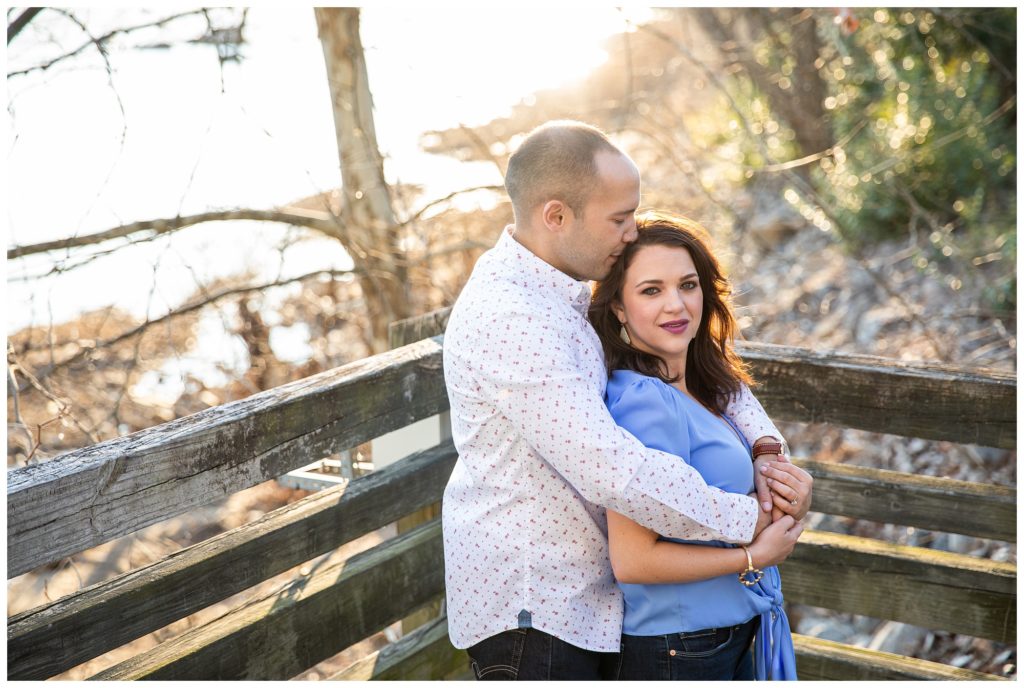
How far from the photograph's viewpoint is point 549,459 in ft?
6.33

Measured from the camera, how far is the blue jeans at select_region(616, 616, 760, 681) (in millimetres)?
2092

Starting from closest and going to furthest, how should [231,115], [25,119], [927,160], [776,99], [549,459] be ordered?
[549,459] < [25,119] < [231,115] < [927,160] < [776,99]

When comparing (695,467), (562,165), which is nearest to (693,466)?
(695,467)

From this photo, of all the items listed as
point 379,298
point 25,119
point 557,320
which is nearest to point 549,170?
point 557,320

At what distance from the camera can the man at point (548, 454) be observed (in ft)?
6.24

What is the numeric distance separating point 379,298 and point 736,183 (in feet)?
19.8

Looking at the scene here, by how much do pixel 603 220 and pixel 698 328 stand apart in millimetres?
414

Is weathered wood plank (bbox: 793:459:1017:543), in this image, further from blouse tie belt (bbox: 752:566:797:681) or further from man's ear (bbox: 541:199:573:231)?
man's ear (bbox: 541:199:573:231)

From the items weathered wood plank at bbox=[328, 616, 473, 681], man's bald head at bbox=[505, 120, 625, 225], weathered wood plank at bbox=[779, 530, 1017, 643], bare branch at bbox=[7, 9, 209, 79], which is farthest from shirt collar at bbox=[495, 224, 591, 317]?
bare branch at bbox=[7, 9, 209, 79]

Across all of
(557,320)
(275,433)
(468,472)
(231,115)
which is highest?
(231,115)

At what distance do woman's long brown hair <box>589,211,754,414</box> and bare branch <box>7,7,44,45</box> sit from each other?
112 inches

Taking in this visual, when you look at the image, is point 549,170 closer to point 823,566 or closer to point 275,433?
point 275,433

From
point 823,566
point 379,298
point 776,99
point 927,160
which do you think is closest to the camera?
point 823,566

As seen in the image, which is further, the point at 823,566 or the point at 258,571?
the point at 823,566
